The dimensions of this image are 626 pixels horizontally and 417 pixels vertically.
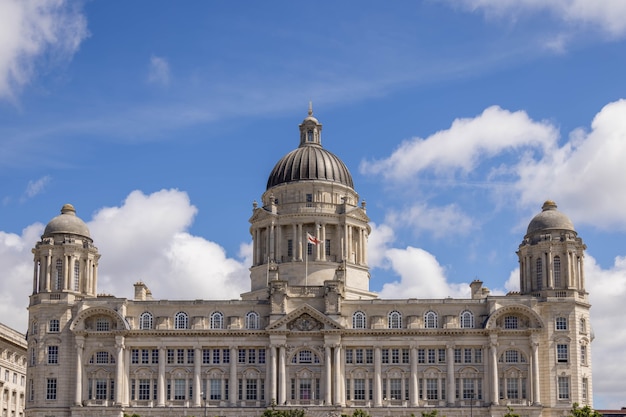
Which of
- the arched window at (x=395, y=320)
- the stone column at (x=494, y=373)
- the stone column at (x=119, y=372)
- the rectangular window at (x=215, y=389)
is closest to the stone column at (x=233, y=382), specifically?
the rectangular window at (x=215, y=389)

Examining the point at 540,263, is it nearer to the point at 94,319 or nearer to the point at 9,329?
the point at 94,319

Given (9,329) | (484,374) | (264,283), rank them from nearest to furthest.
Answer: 1. (484,374)
2. (264,283)
3. (9,329)

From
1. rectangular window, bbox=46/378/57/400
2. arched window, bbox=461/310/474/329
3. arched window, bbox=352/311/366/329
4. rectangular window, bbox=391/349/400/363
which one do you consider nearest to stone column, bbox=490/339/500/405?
arched window, bbox=461/310/474/329

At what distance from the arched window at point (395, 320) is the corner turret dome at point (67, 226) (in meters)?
38.6

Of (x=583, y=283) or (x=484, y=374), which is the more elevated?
(x=583, y=283)

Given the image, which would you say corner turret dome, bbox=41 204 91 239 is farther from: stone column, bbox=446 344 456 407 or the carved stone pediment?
stone column, bbox=446 344 456 407

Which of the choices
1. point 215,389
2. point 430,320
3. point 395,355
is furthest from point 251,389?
point 430,320

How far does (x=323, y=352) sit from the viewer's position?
148 m

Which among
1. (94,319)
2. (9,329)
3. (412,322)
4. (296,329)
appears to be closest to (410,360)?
(412,322)

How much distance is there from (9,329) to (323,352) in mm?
51209

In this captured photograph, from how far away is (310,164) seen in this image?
168000 millimetres

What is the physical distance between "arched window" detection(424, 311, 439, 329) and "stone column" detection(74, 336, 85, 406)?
133 ft

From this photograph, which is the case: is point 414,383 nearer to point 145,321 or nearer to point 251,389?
point 251,389

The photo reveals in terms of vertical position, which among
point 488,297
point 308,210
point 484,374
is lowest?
point 484,374
